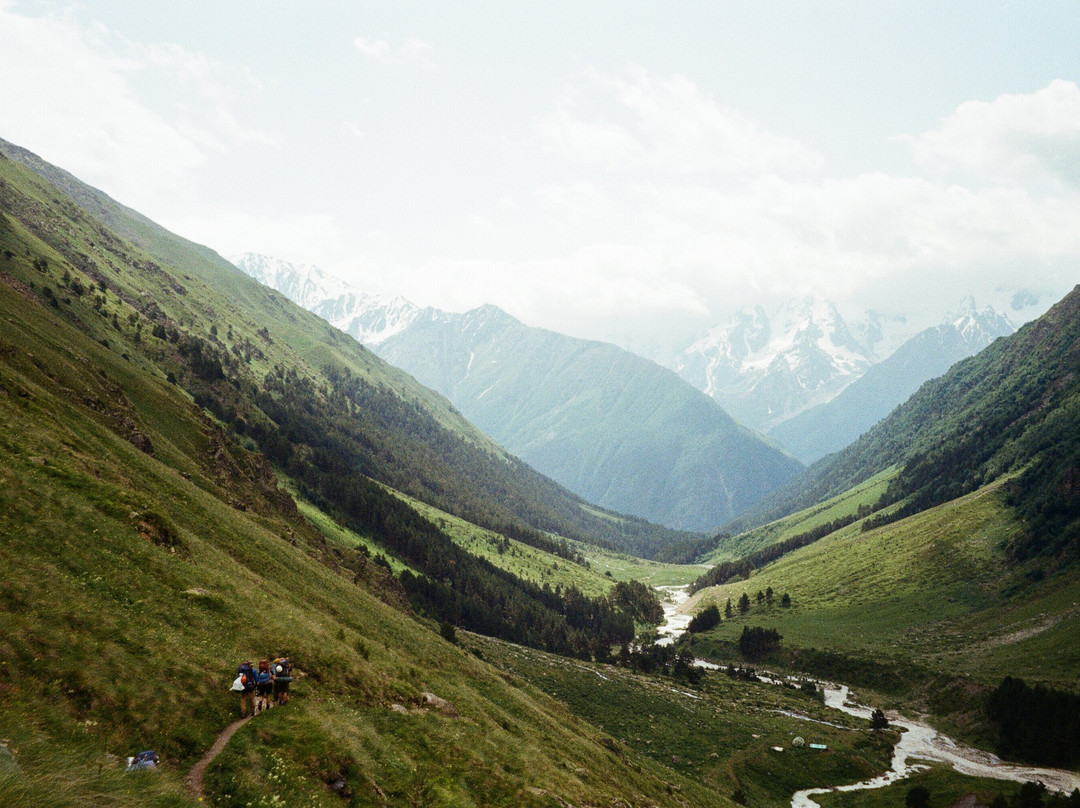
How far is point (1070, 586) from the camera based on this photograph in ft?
452

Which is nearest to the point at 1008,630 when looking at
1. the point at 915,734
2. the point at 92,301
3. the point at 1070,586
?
the point at 1070,586

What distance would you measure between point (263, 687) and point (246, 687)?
0.79 metres

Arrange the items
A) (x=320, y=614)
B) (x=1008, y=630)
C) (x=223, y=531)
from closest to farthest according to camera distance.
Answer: (x=320, y=614), (x=223, y=531), (x=1008, y=630)

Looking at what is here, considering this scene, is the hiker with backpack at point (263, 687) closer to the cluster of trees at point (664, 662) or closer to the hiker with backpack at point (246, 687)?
the hiker with backpack at point (246, 687)

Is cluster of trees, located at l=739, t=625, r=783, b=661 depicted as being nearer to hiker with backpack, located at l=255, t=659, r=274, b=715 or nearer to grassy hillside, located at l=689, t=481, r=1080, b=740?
grassy hillside, located at l=689, t=481, r=1080, b=740

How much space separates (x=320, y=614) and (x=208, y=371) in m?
180

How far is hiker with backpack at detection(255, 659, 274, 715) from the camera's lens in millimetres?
25094

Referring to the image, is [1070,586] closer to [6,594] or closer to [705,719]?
[705,719]

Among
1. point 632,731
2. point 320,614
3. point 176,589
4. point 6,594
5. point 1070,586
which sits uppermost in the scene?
point 1070,586

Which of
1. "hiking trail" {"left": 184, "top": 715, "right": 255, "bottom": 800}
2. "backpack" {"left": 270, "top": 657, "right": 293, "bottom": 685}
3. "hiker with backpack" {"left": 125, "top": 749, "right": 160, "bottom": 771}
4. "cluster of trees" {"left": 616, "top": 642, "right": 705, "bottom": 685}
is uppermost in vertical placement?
"hiker with backpack" {"left": 125, "top": 749, "right": 160, "bottom": 771}

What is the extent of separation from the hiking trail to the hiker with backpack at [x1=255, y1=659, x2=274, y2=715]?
630 mm

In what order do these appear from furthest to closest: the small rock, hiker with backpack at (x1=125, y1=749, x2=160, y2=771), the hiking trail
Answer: the small rock < the hiking trail < hiker with backpack at (x1=125, y1=749, x2=160, y2=771)

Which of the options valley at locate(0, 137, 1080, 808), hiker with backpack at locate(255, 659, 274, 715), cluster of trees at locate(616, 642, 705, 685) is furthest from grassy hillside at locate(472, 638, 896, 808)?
hiker with backpack at locate(255, 659, 274, 715)

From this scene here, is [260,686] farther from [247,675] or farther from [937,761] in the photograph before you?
[937,761]
